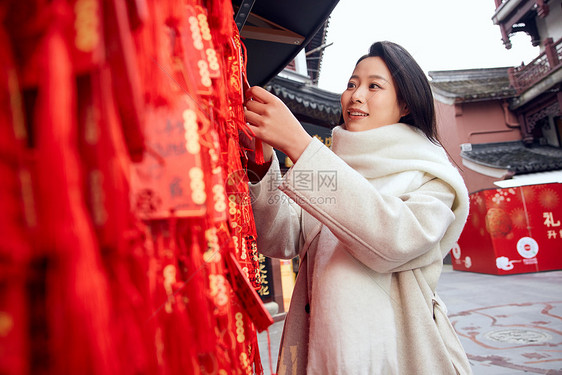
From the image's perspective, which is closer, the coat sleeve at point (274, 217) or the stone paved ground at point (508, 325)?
the coat sleeve at point (274, 217)

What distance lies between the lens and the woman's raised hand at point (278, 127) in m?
0.68

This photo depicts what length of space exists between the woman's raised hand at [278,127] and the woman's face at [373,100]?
382mm

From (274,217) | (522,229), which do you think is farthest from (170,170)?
(522,229)

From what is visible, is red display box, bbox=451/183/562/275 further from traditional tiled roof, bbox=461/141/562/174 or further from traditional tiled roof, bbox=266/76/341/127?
traditional tiled roof, bbox=266/76/341/127

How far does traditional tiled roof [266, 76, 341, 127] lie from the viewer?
423 centimetres

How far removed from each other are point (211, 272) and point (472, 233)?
8.52 metres

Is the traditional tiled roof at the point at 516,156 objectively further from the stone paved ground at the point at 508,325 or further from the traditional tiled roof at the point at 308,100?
the traditional tiled roof at the point at 308,100

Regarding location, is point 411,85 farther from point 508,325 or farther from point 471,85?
point 471,85

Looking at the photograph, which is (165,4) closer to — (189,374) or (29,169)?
(29,169)

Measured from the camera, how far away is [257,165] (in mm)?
886

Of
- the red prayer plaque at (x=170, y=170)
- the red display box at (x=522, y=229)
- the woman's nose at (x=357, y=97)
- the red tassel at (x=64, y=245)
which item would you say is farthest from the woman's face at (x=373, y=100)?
the red display box at (x=522, y=229)

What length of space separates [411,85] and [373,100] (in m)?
0.12

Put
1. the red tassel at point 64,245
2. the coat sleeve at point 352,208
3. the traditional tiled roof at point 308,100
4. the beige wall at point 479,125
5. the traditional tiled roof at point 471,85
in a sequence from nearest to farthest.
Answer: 1. the red tassel at point 64,245
2. the coat sleeve at point 352,208
3. the traditional tiled roof at point 308,100
4. the traditional tiled roof at point 471,85
5. the beige wall at point 479,125

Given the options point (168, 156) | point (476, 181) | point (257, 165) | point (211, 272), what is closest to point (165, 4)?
point (168, 156)
